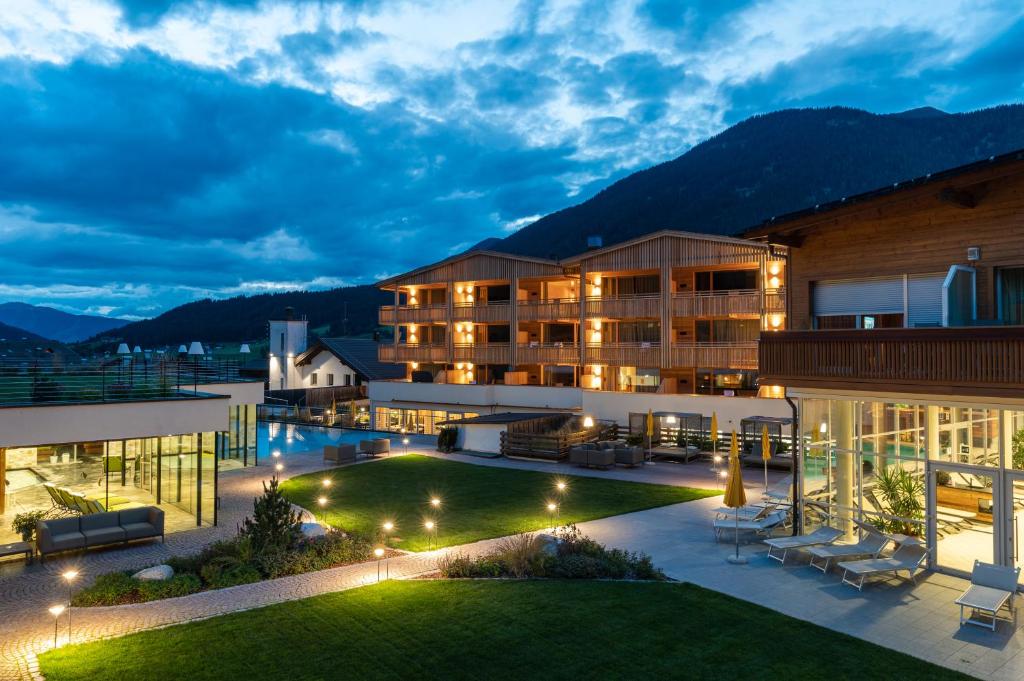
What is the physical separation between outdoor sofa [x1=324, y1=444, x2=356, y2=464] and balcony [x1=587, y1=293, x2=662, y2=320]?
1737cm

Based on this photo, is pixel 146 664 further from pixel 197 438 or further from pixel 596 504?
pixel 596 504

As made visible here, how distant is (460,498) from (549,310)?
73.8ft

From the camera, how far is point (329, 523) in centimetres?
1778

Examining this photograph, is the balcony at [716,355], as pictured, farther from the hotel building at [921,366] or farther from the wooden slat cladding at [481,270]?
the hotel building at [921,366]

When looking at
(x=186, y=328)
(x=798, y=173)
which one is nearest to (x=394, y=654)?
(x=798, y=173)

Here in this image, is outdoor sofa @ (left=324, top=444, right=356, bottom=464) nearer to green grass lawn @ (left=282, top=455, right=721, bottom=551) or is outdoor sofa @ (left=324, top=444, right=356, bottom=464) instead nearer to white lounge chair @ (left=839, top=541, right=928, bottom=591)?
green grass lawn @ (left=282, top=455, right=721, bottom=551)

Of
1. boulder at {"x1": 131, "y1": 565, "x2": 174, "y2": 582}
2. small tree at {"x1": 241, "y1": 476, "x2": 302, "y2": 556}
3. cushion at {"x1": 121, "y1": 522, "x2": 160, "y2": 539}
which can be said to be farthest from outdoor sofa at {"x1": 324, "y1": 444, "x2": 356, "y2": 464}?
boulder at {"x1": 131, "y1": 565, "x2": 174, "y2": 582}

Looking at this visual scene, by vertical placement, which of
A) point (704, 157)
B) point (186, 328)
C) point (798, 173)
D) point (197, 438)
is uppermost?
point (704, 157)

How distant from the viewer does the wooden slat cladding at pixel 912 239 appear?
1358 centimetres

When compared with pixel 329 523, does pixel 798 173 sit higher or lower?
higher

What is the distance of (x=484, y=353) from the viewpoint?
44.6m

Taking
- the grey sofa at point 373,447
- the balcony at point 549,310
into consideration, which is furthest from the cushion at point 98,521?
the balcony at point 549,310

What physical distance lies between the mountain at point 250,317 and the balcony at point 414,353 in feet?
248

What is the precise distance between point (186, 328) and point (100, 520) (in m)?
139
